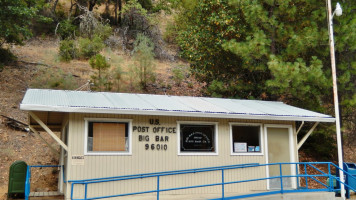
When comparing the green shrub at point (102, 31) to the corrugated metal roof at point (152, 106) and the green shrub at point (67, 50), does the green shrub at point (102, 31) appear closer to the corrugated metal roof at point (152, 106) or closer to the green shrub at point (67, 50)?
the green shrub at point (67, 50)

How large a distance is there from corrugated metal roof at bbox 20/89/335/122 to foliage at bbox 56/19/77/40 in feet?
64.3

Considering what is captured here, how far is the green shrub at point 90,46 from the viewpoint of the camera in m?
27.7

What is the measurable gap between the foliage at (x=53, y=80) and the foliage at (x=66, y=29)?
21.1 ft

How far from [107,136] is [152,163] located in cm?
155

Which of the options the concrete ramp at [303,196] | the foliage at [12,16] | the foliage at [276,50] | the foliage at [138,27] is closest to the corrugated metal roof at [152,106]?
the concrete ramp at [303,196]

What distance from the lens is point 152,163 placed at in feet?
36.4

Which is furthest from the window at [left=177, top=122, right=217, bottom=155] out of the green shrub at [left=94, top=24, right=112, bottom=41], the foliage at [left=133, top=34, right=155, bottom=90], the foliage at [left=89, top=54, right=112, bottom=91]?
the green shrub at [left=94, top=24, right=112, bottom=41]

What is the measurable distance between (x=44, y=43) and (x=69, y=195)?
989 inches

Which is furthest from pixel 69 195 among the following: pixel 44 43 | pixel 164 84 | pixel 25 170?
pixel 44 43

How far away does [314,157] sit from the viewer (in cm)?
2070

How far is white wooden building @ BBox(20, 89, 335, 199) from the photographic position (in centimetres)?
1034

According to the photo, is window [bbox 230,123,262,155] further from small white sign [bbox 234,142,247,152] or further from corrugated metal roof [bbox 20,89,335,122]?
corrugated metal roof [bbox 20,89,335,122]

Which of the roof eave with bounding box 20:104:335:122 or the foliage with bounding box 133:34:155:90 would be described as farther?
the foliage with bounding box 133:34:155:90

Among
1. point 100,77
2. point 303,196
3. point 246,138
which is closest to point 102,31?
point 100,77
